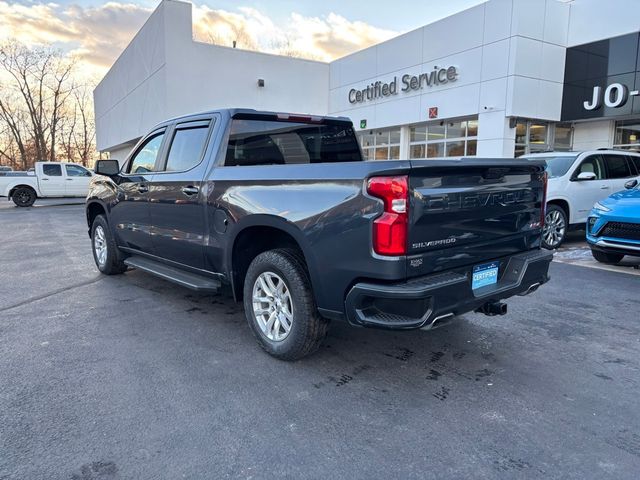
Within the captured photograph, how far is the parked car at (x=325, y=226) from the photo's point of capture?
285 cm

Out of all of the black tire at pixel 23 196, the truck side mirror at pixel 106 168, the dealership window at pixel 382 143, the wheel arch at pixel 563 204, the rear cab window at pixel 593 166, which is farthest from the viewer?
the dealership window at pixel 382 143

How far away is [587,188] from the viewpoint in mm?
8945

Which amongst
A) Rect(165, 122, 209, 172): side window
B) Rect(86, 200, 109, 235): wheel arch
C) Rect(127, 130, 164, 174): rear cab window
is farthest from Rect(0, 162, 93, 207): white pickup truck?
Rect(165, 122, 209, 172): side window

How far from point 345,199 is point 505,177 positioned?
1329mm

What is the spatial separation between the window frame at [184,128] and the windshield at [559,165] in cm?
690

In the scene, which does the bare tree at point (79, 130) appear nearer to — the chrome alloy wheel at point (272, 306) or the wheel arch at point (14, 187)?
the wheel arch at point (14, 187)

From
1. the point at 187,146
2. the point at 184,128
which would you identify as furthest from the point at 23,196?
the point at 187,146

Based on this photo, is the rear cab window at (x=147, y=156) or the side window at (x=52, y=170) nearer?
the rear cab window at (x=147, y=156)

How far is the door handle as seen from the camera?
14.0ft

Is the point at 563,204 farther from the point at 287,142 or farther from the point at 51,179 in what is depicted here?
the point at 51,179

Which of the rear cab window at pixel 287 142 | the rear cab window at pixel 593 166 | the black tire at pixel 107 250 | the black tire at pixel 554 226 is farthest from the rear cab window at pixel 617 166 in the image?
the black tire at pixel 107 250

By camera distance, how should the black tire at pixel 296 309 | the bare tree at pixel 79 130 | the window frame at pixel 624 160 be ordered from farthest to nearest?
the bare tree at pixel 79 130 < the window frame at pixel 624 160 < the black tire at pixel 296 309

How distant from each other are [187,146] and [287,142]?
3.38 ft

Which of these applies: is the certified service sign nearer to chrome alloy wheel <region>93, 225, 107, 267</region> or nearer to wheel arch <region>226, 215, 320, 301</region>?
chrome alloy wheel <region>93, 225, 107, 267</region>
